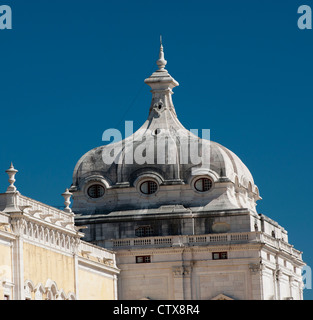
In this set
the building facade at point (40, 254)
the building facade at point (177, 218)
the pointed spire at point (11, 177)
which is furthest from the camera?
the building facade at point (177, 218)

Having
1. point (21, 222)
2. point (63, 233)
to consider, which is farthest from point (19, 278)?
point (63, 233)

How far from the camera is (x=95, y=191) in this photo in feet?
370

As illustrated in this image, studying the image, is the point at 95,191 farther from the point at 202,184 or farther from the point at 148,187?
the point at 202,184

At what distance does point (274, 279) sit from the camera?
109562mm

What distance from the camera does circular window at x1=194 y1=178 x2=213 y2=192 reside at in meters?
111

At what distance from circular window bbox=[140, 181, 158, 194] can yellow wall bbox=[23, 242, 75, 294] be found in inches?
805

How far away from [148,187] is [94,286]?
51.1ft

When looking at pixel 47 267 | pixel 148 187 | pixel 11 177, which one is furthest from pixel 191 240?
pixel 11 177

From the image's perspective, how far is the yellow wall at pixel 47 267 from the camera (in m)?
83.8

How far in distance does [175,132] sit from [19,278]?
35713mm

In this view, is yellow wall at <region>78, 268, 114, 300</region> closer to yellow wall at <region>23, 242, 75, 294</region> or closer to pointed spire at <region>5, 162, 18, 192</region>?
yellow wall at <region>23, 242, 75, 294</region>

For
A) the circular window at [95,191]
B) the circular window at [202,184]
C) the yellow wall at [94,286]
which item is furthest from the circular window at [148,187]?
the yellow wall at [94,286]

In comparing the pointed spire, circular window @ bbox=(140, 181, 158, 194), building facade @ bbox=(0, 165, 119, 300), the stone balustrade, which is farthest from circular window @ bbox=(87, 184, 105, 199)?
the pointed spire

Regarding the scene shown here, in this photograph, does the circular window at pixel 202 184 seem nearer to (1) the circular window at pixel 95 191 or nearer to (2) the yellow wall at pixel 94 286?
(1) the circular window at pixel 95 191
